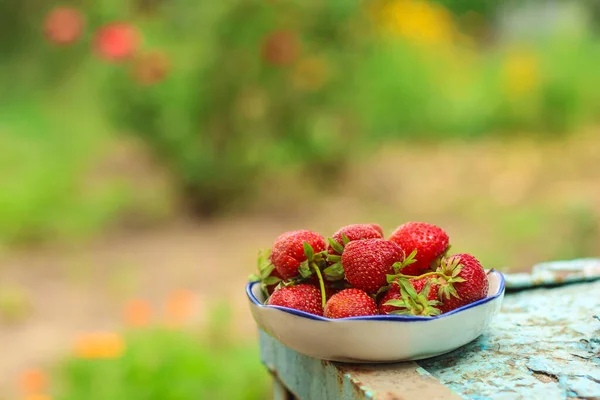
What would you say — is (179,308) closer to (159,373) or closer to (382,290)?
(159,373)

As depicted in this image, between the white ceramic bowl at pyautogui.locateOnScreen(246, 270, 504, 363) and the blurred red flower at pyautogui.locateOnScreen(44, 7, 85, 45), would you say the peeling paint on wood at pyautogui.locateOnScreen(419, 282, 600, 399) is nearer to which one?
the white ceramic bowl at pyautogui.locateOnScreen(246, 270, 504, 363)

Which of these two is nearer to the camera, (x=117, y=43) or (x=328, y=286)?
(x=328, y=286)

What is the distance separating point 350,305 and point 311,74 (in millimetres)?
2853

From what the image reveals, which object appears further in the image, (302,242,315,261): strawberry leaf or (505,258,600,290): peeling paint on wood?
(505,258,600,290): peeling paint on wood

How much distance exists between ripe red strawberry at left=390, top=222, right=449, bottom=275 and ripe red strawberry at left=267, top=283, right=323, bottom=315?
0.36ft

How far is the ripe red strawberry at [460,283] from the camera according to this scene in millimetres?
874

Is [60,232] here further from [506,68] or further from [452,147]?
[506,68]

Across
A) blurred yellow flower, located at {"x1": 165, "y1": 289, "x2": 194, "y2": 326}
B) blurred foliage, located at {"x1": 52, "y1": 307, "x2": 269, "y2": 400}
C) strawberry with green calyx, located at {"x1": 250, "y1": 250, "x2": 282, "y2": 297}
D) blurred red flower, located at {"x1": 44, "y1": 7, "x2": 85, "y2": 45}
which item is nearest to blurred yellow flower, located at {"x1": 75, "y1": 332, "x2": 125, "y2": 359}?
blurred foliage, located at {"x1": 52, "y1": 307, "x2": 269, "y2": 400}

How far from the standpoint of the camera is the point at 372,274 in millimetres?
875

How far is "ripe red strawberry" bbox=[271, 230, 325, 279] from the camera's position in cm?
93

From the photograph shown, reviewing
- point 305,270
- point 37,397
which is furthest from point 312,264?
point 37,397

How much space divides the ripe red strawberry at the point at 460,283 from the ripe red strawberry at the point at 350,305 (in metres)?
0.08

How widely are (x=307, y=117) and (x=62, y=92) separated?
221 centimetres

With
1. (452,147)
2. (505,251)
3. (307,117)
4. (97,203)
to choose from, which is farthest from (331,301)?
(452,147)
